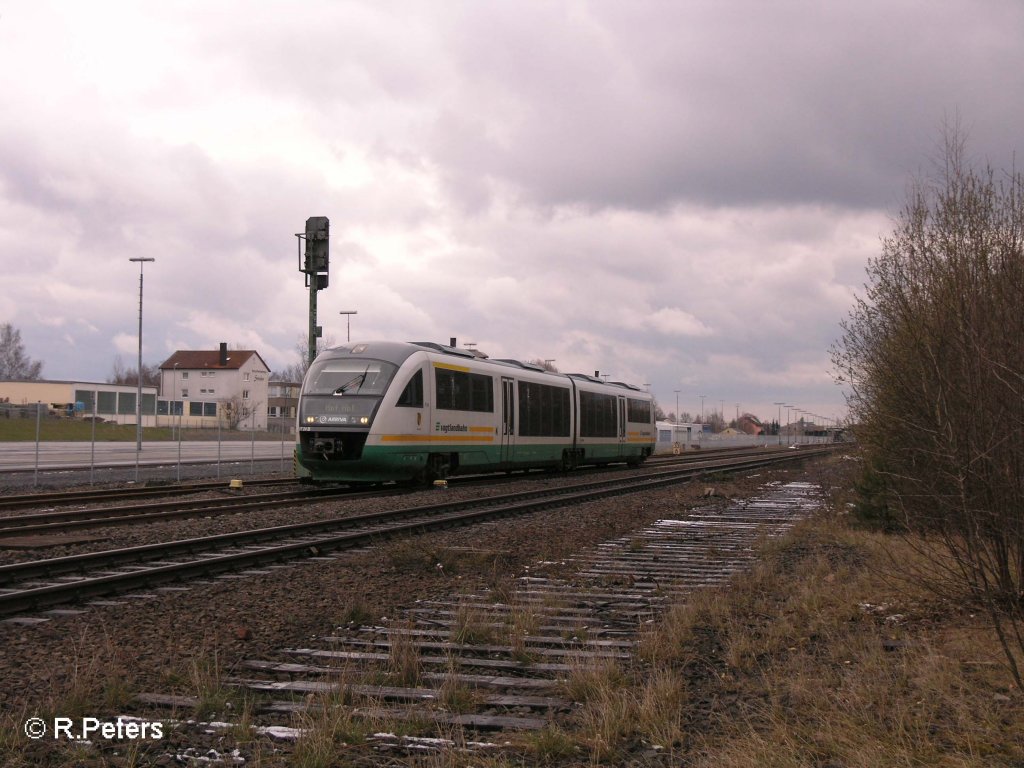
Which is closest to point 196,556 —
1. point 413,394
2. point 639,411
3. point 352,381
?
point 352,381

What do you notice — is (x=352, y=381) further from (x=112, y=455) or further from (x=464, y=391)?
(x=112, y=455)

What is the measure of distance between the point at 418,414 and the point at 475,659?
14.3 metres

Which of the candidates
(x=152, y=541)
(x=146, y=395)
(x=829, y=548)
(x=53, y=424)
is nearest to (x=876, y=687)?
(x=829, y=548)

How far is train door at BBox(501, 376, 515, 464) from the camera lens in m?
25.0

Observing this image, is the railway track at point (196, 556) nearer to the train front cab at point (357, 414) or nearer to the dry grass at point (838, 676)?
the train front cab at point (357, 414)

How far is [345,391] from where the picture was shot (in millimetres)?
20047

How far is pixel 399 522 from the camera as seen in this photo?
14.8 metres

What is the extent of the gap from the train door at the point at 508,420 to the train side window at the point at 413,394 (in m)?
4.65

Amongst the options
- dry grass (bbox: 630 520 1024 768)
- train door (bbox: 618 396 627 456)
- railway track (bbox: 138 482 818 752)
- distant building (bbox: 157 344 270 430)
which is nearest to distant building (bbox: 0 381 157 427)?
distant building (bbox: 157 344 270 430)

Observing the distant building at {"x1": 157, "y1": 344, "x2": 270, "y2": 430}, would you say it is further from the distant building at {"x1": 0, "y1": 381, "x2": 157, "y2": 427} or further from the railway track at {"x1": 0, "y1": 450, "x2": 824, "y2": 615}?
the railway track at {"x1": 0, "y1": 450, "x2": 824, "y2": 615}

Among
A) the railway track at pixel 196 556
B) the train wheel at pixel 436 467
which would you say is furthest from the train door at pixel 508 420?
the railway track at pixel 196 556

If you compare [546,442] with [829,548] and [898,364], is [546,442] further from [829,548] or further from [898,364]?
[898,364]

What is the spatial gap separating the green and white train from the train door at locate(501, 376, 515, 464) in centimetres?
3

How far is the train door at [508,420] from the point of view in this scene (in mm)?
25016
